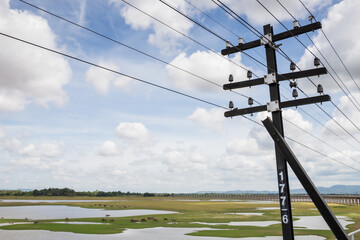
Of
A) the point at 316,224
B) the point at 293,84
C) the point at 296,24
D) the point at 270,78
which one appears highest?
the point at 296,24

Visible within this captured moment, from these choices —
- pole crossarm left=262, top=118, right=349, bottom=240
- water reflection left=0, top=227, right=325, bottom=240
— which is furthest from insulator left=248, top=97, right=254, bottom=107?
water reflection left=0, top=227, right=325, bottom=240

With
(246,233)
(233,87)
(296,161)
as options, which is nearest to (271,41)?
(233,87)

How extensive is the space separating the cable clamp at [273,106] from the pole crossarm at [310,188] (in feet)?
6.36

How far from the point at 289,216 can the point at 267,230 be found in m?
25.4

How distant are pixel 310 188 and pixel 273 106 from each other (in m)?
4.48

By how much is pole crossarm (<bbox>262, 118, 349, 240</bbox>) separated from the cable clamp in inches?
76.3

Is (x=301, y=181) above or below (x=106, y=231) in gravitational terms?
above

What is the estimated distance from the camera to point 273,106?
14.7m

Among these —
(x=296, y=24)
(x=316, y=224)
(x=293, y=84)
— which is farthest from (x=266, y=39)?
(x=316, y=224)

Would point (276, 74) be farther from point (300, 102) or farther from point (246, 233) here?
Answer: point (246, 233)

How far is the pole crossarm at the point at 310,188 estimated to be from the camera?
10805mm

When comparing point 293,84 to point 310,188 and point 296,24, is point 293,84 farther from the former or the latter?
point 310,188

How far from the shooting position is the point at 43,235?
115 ft

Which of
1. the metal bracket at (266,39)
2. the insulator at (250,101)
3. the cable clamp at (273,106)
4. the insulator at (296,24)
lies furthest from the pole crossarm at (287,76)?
the insulator at (296,24)
